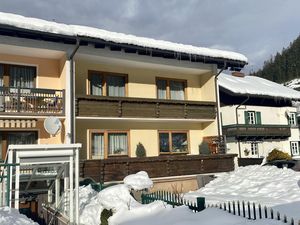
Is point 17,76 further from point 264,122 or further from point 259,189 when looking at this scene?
point 264,122

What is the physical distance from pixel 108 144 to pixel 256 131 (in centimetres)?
1559

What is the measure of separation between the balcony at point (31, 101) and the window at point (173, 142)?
6.78 metres

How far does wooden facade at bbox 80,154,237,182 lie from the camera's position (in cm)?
1525

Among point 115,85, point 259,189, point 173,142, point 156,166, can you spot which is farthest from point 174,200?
point 173,142

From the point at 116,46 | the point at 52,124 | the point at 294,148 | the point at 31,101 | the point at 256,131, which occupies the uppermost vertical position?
the point at 116,46

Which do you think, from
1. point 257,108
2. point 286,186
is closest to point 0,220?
point 286,186

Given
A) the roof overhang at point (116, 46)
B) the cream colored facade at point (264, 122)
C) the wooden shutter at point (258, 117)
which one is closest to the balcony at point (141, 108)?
the roof overhang at point (116, 46)

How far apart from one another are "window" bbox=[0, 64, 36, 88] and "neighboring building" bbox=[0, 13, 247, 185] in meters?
0.05

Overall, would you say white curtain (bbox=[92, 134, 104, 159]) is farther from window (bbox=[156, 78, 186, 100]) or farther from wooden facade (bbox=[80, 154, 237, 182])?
window (bbox=[156, 78, 186, 100])

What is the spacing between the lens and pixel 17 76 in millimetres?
15641

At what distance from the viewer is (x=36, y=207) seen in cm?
1328

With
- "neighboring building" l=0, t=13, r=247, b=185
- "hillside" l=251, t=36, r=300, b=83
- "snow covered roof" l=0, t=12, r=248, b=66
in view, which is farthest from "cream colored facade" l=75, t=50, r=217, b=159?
"hillside" l=251, t=36, r=300, b=83

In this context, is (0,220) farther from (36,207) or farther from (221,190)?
(221,190)

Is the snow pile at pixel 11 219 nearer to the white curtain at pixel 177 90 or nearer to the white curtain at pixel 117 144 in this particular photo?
the white curtain at pixel 117 144
